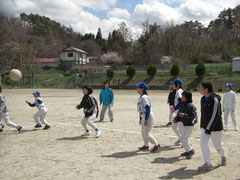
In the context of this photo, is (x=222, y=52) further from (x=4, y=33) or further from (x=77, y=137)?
(x=77, y=137)

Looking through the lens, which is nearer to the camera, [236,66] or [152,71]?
[236,66]

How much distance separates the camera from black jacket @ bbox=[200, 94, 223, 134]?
211 inches

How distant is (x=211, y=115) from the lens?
5391 mm

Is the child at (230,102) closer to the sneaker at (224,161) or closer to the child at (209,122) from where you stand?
the sneaker at (224,161)

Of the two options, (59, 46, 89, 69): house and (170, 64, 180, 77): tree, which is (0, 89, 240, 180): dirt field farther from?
(59, 46, 89, 69): house

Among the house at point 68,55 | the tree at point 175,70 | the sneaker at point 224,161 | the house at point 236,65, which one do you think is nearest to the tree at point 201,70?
the tree at point 175,70

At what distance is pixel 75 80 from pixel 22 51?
1317 centimetres

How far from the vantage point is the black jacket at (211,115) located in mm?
5352

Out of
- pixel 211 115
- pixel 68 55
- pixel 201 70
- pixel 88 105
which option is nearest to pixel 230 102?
pixel 211 115

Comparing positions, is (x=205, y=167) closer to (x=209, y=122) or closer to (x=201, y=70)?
(x=209, y=122)

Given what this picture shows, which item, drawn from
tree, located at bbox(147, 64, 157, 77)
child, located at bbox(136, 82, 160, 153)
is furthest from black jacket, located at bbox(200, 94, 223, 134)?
tree, located at bbox(147, 64, 157, 77)

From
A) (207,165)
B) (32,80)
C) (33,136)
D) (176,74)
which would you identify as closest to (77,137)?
(33,136)

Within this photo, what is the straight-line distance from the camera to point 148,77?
173 ft

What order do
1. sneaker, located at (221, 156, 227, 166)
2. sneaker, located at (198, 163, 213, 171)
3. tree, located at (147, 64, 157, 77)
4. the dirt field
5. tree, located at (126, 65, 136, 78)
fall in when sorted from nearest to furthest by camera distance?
the dirt field, sneaker, located at (198, 163, 213, 171), sneaker, located at (221, 156, 227, 166), tree, located at (147, 64, 157, 77), tree, located at (126, 65, 136, 78)
